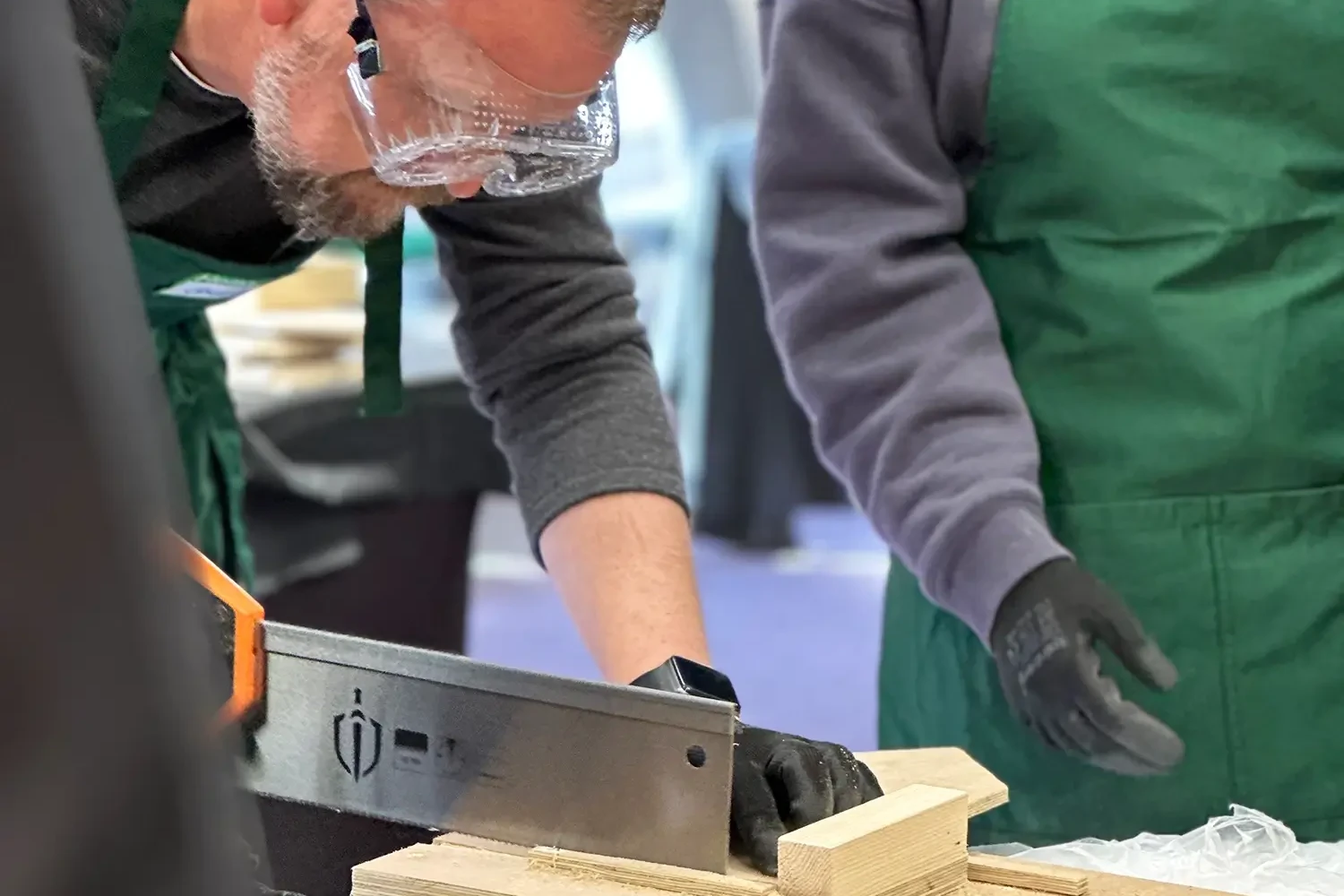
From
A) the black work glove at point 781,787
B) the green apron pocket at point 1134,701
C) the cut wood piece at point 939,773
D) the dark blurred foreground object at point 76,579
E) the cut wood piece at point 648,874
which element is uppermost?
the dark blurred foreground object at point 76,579

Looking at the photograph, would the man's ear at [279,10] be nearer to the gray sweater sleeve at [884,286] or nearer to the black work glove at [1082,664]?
the gray sweater sleeve at [884,286]

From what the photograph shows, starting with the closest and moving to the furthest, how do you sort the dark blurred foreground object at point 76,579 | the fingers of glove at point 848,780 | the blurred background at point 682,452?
the dark blurred foreground object at point 76,579
the fingers of glove at point 848,780
the blurred background at point 682,452

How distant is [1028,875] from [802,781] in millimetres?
134

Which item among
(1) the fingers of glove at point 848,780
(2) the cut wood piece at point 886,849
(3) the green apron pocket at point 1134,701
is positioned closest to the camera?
(2) the cut wood piece at point 886,849

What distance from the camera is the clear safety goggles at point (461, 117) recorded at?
948mm

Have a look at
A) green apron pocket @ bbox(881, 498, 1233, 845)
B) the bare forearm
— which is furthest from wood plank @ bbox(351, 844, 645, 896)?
green apron pocket @ bbox(881, 498, 1233, 845)

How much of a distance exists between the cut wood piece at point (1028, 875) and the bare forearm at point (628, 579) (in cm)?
32

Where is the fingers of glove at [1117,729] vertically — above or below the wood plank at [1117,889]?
below

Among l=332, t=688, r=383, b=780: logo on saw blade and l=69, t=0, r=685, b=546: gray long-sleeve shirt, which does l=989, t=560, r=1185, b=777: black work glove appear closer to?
l=69, t=0, r=685, b=546: gray long-sleeve shirt

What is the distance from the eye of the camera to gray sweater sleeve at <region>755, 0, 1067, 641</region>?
1.17m

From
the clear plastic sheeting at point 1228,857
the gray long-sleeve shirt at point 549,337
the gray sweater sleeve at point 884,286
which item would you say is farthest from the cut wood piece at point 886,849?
the gray long-sleeve shirt at point 549,337

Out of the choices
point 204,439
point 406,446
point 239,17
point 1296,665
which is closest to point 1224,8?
point 1296,665

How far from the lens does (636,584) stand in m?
1.16

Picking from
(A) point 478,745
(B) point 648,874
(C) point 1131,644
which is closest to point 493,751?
(A) point 478,745
